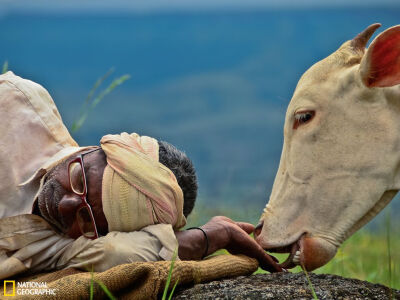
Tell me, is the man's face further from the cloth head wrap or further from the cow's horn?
the cow's horn

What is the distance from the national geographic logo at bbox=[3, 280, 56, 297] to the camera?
2840 millimetres

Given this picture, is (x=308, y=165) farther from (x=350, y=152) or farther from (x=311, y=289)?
(x=311, y=289)

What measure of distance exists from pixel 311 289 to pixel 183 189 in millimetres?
795

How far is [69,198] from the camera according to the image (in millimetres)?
3152

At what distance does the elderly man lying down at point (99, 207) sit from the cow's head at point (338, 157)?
246 mm

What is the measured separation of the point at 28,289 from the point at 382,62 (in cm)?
174

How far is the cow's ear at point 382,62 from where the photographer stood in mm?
3217

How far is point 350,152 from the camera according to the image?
329cm

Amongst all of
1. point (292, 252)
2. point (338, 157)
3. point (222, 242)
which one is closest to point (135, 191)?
point (222, 242)

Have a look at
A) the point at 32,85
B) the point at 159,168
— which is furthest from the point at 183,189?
the point at 32,85

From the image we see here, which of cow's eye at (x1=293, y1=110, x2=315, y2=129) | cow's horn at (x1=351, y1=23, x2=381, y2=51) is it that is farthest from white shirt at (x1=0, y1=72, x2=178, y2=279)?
cow's horn at (x1=351, y1=23, x2=381, y2=51)

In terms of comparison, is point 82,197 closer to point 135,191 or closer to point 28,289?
point 135,191

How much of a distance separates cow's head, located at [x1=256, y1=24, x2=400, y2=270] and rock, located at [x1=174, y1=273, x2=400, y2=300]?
18 centimetres

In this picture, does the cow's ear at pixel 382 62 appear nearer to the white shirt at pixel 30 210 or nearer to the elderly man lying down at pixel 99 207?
the elderly man lying down at pixel 99 207
